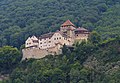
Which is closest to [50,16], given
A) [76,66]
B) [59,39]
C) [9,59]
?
[59,39]


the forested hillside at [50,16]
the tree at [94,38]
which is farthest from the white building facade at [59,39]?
the forested hillside at [50,16]

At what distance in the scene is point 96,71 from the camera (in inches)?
4582

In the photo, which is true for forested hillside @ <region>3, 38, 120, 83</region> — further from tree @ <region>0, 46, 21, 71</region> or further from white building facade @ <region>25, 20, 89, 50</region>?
white building facade @ <region>25, 20, 89, 50</region>

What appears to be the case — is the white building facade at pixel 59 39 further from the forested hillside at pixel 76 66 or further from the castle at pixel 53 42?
the forested hillside at pixel 76 66

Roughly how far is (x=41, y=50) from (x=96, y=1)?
60831 mm

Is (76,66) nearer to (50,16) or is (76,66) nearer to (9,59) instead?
(9,59)

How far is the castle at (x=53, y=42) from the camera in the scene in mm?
124306

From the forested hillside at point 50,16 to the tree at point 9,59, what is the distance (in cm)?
1909

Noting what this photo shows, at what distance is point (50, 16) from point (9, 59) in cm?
4360

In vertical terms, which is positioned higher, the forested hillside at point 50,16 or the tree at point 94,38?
the tree at point 94,38

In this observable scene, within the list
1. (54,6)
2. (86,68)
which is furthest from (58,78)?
(54,6)

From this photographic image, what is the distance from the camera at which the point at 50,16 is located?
547 feet

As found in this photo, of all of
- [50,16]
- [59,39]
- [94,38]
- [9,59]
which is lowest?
[50,16]

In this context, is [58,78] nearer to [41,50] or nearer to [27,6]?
[41,50]
